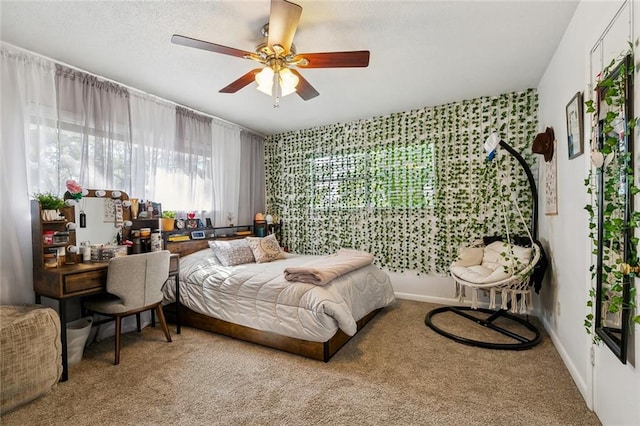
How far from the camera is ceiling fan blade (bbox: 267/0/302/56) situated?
5.65 ft

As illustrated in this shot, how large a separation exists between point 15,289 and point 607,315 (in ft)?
13.4

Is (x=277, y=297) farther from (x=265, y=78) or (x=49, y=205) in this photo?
(x=49, y=205)

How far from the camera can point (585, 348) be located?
6.52 feet

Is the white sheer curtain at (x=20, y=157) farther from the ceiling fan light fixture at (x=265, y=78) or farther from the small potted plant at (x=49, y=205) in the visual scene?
the ceiling fan light fixture at (x=265, y=78)

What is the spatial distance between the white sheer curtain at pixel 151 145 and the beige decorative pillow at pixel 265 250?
113 cm

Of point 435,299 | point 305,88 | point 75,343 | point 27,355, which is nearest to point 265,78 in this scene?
point 305,88

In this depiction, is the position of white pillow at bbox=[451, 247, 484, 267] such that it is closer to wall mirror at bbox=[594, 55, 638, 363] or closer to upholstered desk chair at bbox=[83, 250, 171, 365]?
wall mirror at bbox=[594, 55, 638, 363]

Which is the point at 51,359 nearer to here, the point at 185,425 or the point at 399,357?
the point at 185,425

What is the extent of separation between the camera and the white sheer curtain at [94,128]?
111 inches

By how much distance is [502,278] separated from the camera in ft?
9.30

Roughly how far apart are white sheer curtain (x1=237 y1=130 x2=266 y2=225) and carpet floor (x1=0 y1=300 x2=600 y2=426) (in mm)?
2407

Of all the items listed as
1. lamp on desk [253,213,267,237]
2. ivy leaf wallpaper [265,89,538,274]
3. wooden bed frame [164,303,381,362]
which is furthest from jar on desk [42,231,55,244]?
ivy leaf wallpaper [265,89,538,274]

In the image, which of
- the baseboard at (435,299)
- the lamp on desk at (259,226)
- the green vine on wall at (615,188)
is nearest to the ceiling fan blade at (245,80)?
the green vine on wall at (615,188)

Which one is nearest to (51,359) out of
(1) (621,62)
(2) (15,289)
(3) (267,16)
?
(2) (15,289)
